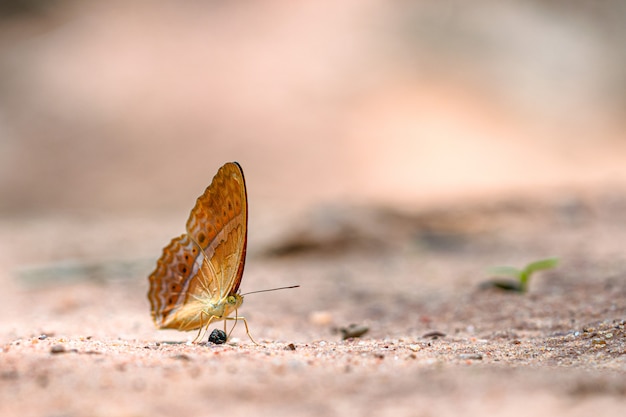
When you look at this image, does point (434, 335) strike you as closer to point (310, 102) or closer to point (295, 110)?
point (295, 110)

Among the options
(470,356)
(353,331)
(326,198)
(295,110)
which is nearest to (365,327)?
(353,331)

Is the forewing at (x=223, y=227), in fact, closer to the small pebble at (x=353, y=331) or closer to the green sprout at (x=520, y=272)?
the small pebble at (x=353, y=331)

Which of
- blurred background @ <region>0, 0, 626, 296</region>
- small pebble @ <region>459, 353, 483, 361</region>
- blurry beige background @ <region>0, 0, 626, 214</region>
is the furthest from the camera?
blurry beige background @ <region>0, 0, 626, 214</region>

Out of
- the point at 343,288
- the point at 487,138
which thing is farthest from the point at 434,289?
the point at 487,138

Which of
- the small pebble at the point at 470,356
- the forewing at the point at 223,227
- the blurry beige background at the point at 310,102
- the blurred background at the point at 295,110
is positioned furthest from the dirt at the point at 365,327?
the blurry beige background at the point at 310,102

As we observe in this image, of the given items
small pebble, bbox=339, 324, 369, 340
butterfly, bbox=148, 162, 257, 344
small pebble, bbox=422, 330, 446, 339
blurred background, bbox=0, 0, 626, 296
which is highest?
blurred background, bbox=0, 0, 626, 296

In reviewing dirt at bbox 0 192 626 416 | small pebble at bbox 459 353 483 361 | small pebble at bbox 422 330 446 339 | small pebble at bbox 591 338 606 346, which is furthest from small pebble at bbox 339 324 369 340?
small pebble at bbox 591 338 606 346

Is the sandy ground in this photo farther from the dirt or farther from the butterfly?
the butterfly
